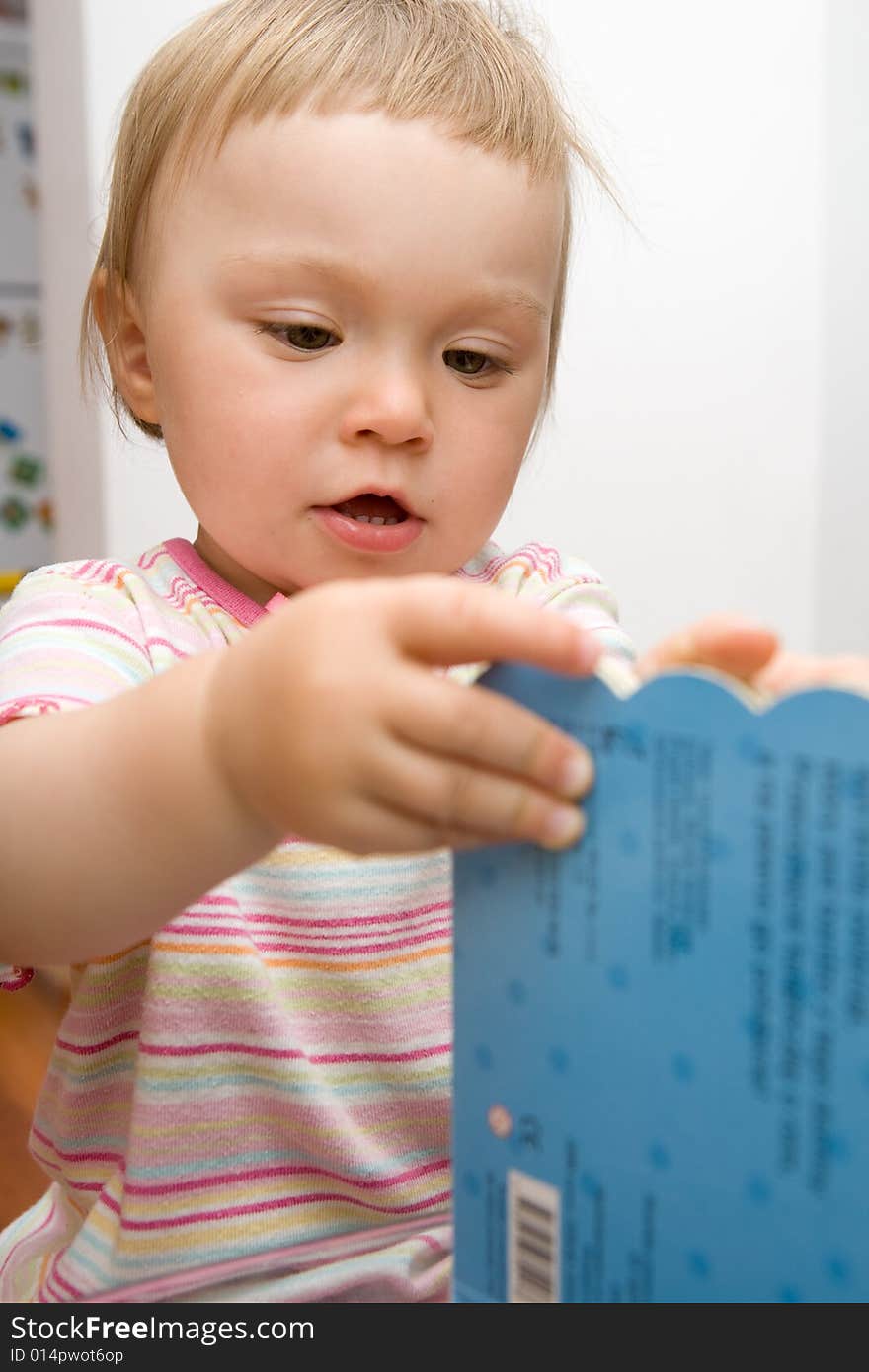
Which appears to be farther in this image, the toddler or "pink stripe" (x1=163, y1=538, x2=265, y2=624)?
"pink stripe" (x1=163, y1=538, x2=265, y2=624)

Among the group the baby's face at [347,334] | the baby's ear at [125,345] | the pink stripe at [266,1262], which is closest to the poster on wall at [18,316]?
the baby's ear at [125,345]

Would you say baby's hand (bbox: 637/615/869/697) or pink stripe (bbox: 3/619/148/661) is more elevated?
pink stripe (bbox: 3/619/148/661)

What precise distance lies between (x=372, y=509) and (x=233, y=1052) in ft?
0.91

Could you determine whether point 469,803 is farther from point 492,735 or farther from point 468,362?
point 468,362

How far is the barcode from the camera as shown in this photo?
0.33 m

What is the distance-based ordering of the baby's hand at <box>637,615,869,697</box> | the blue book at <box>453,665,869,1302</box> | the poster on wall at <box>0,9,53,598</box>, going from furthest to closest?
the poster on wall at <box>0,9,53,598</box>, the baby's hand at <box>637,615,869,697</box>, the blue book at <box>453,665,869,1302</box>

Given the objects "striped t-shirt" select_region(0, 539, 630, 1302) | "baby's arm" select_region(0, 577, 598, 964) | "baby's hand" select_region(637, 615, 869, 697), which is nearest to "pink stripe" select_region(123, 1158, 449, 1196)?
"striped t-shirt" select_region(0, 539, 630, 1302)

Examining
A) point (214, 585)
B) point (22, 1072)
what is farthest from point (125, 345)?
point (22, 1072)

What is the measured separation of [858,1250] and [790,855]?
0.09 m

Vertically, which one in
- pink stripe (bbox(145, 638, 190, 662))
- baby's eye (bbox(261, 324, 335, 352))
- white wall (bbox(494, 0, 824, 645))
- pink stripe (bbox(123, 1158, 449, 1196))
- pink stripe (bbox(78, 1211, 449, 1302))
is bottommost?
pink stripe (bbox(123, 1158, 449, 1196))

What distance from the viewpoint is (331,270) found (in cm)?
57

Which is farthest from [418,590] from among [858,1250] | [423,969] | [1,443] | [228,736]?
[1,443]

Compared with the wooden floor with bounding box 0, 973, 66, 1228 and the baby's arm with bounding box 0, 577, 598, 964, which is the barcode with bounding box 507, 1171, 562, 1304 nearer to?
the baby's arm with bounding box 0, 577, 598, 964
